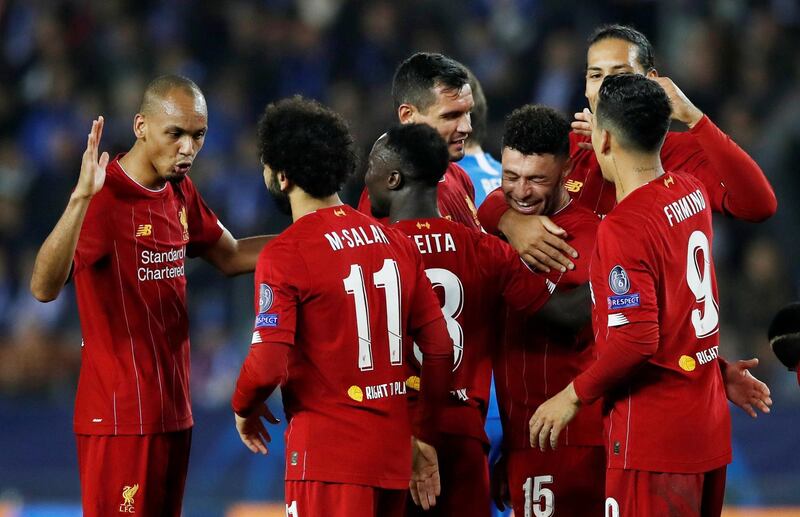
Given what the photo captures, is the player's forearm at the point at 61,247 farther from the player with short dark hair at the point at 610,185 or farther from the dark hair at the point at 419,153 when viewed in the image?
the player with short dark hair at the point at 610,185

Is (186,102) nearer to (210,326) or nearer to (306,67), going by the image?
(210,326)

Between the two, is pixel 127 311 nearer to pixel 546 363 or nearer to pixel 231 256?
pixel 231 256

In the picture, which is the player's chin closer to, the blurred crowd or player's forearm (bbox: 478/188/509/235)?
player's forearm (bbox: 478/188/509/235)

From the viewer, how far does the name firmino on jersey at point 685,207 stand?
374cm

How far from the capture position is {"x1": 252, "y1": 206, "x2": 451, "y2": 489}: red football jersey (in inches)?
142

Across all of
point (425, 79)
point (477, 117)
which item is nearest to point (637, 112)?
point (425, 79)

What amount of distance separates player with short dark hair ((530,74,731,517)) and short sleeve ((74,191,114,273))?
1750mm

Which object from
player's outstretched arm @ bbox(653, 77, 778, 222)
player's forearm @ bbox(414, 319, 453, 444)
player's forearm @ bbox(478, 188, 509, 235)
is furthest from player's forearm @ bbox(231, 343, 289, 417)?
player's outstretched arm @ bbox(653, 77, 778, 222)

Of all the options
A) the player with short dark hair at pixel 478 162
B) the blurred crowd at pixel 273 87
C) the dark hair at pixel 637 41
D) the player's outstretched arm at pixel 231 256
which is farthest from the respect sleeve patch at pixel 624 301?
the blurred crowd at pixel 273 87

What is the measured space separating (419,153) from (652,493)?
136cm

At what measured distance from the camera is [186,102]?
4535 millimetres

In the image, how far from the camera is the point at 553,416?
151 inches

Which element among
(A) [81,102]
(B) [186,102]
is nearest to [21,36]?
(A) [81,102]

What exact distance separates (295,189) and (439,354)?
716mm
